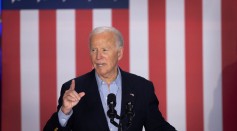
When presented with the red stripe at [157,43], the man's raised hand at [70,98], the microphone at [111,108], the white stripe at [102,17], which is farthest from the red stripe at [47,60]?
the microphone at [111,108]

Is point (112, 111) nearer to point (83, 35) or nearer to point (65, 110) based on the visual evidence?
point (65, 110)

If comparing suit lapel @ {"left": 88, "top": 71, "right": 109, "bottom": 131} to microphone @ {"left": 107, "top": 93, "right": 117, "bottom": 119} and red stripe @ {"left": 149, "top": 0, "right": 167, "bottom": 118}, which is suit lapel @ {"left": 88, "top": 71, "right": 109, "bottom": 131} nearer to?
microphone @ {"left": 107, "top": 93, "right": 117, "bottom": 119}

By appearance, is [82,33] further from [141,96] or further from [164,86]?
[141,96]

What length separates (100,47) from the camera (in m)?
1.88

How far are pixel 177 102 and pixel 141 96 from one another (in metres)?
0.91

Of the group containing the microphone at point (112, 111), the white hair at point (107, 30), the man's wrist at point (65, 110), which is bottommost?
the man's wrist at point (65, 110)

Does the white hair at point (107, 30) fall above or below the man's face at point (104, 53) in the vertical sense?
above

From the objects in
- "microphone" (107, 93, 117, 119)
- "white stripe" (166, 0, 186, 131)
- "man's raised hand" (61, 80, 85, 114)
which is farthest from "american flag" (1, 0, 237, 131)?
"microphone" (107, 93, 117, 119)

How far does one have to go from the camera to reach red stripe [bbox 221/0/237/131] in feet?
8.93

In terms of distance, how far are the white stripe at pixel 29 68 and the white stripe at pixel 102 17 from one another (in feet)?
1.24

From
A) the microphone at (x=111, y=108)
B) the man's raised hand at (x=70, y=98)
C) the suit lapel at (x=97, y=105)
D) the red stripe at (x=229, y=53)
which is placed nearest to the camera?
the microphone at (x=111, y=108)

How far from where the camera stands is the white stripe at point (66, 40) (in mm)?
2779

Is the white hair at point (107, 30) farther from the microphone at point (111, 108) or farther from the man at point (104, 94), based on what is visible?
the microphone at point (111, 108)

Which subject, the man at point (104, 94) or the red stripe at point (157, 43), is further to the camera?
the red stripe at point (157, 43)
